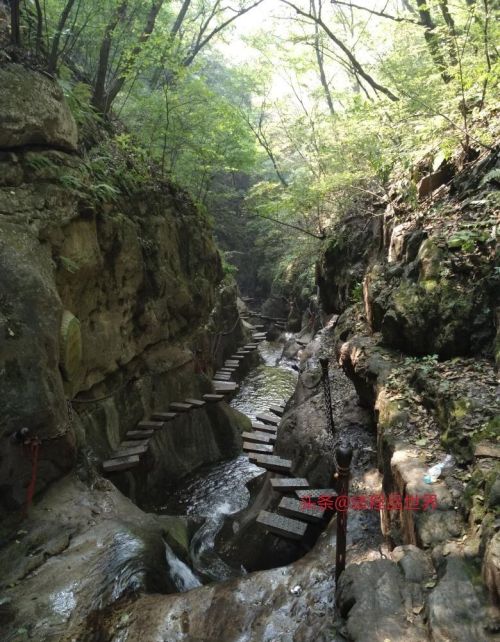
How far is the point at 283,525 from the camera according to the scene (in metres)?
5.92

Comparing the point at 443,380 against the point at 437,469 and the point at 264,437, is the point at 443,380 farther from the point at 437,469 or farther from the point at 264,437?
the point at 264,437

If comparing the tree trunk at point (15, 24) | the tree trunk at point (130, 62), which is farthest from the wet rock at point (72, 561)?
the tree trunk at point (130, 62)

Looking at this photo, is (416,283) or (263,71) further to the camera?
(263,71)

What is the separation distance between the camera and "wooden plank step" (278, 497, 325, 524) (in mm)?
6020

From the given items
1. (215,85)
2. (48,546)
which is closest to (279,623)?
(48,546)

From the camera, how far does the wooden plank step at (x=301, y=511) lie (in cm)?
602

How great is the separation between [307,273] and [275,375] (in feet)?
26.5

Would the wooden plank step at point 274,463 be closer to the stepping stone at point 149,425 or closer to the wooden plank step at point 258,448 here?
the wooden plank step at point 258,448

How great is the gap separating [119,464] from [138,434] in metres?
1.33

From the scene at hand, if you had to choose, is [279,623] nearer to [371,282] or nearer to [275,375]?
[371,282]

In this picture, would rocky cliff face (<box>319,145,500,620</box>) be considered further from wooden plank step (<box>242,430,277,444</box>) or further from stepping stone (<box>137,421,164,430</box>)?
stepping stone (<box>137,421,164,430</box>)

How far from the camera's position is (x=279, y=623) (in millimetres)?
4219

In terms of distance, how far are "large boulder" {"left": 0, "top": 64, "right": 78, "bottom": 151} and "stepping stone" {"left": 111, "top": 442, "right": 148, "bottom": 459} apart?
19.3 feet

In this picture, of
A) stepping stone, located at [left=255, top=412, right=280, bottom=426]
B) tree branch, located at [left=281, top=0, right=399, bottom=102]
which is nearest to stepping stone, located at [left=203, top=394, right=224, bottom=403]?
stepping stone, located at [left=255, top=412, right=280, bottom=426]
